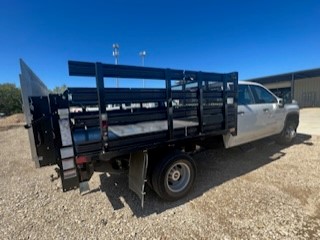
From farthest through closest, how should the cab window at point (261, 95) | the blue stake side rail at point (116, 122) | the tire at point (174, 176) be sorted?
1. the cab window at point (261, 95)
2. the tire at point (174, 176)
3. the blue stake side rail at point (116, 122)

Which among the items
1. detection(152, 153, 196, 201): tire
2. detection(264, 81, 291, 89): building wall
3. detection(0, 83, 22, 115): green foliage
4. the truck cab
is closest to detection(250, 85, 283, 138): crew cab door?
the truck cab

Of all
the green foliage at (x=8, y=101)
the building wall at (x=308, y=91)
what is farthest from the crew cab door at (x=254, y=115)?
the green foliage at (x=8, y=101)

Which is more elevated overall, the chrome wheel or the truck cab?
the truck cab

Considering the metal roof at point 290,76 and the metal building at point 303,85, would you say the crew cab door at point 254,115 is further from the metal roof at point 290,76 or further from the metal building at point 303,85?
the metal roof at point 290,76

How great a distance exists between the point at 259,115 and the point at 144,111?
135 inches

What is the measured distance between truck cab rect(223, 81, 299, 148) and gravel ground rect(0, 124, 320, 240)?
0.82 m

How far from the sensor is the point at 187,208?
3.09 m

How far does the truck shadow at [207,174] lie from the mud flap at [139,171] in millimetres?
290

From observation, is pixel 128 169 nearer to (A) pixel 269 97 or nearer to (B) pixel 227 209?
(B) pixel 227 209

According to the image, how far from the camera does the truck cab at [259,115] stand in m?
4.40

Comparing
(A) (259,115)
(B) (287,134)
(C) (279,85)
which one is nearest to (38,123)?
(A) (259,115)

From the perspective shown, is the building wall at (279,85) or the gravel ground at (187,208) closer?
the gravel ground at (187,208)

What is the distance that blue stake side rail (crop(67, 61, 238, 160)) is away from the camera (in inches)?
96.8

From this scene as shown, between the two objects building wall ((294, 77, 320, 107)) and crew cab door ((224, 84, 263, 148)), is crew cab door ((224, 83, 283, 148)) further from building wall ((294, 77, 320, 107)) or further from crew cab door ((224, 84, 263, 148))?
building wall ((294, 77, 320, 107))
